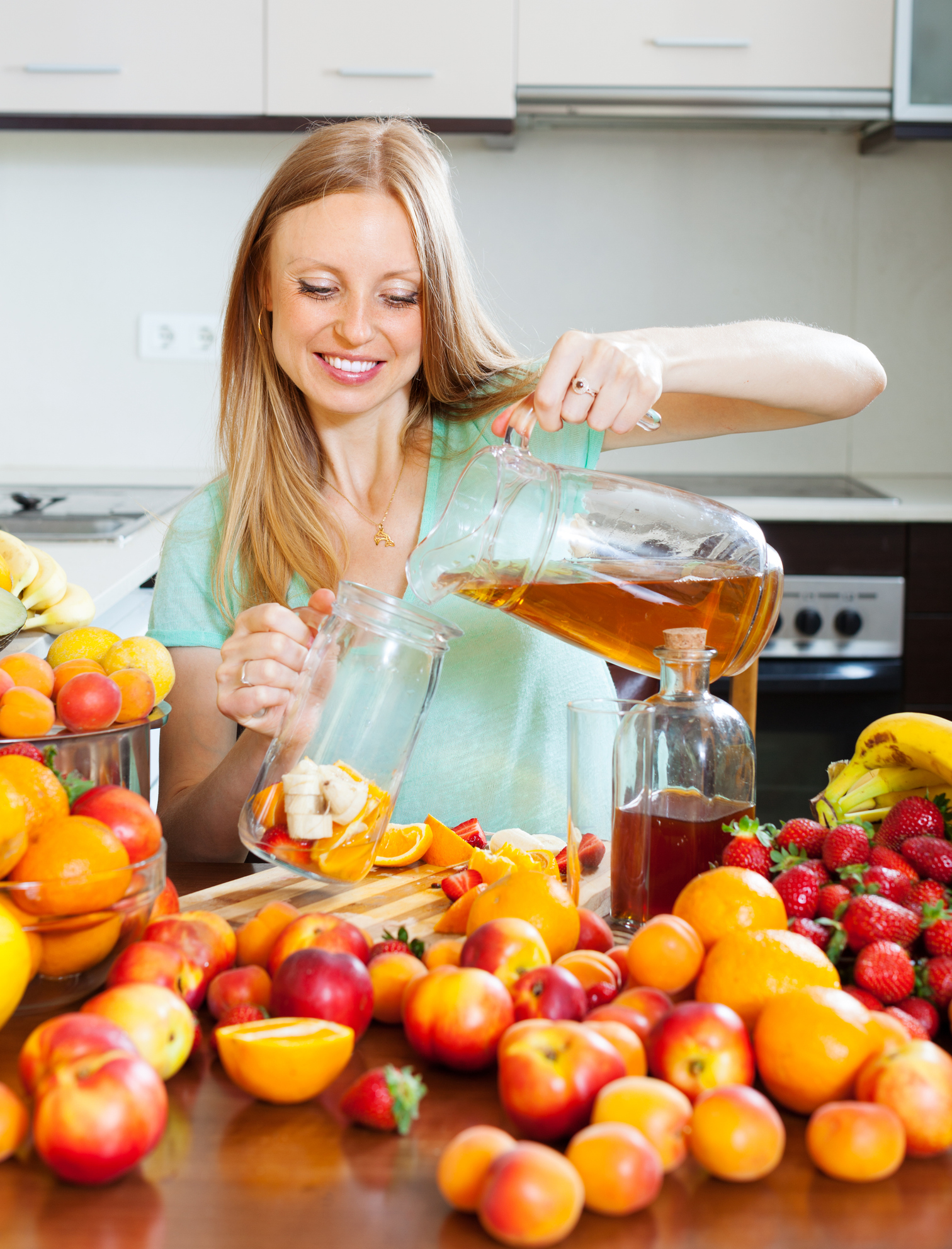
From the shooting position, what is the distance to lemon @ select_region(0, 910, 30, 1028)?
59cm

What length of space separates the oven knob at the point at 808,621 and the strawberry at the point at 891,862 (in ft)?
5.45

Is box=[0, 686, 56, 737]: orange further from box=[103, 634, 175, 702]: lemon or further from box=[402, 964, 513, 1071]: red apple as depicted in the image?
box=[402, 964, 513, 1071]: red apple

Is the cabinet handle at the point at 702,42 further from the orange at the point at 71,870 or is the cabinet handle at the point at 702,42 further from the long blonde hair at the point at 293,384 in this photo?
the orange at the point at 71,870

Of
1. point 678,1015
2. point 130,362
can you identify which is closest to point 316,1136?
point 678,1015

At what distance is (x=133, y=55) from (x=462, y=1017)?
7.75 feet

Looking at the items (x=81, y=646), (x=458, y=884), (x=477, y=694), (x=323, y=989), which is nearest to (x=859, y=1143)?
(x=323, y=989)

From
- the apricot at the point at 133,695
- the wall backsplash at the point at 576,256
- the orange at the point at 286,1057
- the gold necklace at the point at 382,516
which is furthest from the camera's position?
the wall backsplash at the point at 576,256

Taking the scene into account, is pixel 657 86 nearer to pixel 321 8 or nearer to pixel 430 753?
pixel 321 8

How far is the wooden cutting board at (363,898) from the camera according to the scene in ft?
2.74

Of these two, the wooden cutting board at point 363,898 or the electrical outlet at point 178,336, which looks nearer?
the wooden cutting board at point 363,898

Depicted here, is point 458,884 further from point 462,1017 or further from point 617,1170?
point 617,1170

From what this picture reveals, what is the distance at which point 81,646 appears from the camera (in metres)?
0.90

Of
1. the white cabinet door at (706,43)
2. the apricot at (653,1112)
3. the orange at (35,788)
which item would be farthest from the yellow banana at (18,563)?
the white cabinet door at (706,43)

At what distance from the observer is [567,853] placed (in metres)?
0.88
